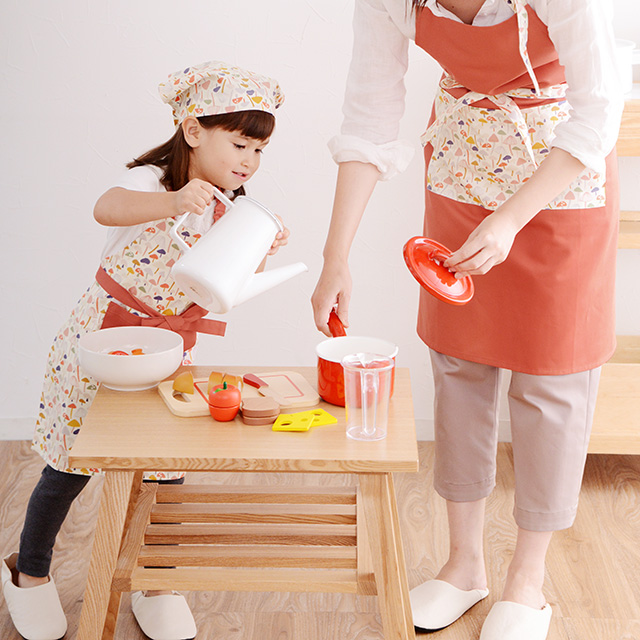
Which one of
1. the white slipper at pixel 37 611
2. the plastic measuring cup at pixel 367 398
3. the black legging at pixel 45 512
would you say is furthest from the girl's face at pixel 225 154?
the white slipper at pixel 37 611

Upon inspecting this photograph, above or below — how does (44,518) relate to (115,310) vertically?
below

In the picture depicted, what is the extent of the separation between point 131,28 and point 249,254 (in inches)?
44.8

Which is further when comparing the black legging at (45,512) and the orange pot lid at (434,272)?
the black legging at (45,512)

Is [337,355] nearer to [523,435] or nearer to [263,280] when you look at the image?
[263,280]

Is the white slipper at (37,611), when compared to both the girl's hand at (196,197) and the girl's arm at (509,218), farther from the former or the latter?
the girl's arm at (509,218)

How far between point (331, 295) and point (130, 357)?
0.32 m

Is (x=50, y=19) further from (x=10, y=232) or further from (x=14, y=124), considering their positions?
(x=10, y=232)

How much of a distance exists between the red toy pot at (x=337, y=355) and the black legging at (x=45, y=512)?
20.1 inches

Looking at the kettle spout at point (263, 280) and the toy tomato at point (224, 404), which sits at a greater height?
the kettle spout at point (263, 280)

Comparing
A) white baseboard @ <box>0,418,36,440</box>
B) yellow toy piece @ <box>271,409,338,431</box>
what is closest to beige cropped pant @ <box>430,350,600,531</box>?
yellow toy piece @ <box>271,409,338,431</box>

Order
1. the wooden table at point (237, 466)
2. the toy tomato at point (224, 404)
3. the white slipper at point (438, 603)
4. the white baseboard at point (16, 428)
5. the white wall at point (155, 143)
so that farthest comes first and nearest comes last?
1. the white baseboard at point (16, 428)
2. the white wall at point (155, 143)
3. the white slipper at point (438, 603)
4. the toy tomato at point (224, 404)
5. the wooden table at point (237, 466)

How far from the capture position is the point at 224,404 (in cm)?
121

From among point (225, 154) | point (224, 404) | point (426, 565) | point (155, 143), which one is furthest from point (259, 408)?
point (155, 143)

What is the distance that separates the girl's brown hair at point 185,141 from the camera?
1.47 meters
